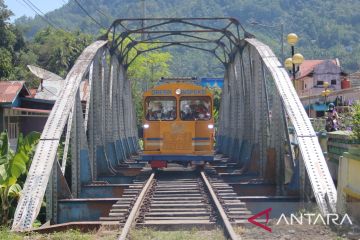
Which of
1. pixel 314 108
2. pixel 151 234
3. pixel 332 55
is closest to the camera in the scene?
pixel 151 234

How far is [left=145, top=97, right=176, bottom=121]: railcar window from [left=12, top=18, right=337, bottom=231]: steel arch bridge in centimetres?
150

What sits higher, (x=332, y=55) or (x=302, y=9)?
(x=302, y=9)

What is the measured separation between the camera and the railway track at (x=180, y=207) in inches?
359

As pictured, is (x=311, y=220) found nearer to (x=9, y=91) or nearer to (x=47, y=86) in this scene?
(x=9, y=91)

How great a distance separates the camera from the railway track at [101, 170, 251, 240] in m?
A: 9.11

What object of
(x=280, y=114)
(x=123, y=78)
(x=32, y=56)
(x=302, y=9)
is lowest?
(x=280, y=114)

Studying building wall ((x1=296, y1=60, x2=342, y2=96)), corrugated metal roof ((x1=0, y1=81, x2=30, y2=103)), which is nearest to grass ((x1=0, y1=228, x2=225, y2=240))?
corrugated metal roof ((x1=0, y1=81, x2=30, y2=103))

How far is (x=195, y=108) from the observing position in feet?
59.6

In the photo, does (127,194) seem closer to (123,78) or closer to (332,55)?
(123,78)

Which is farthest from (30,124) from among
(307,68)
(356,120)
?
(307,68)

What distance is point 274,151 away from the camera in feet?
48.1

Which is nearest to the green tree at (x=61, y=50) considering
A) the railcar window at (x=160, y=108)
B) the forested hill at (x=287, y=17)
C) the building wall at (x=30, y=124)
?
the forested hill at (x=287, y=17)

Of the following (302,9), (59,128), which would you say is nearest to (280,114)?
(59,128)

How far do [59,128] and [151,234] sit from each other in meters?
3.90
